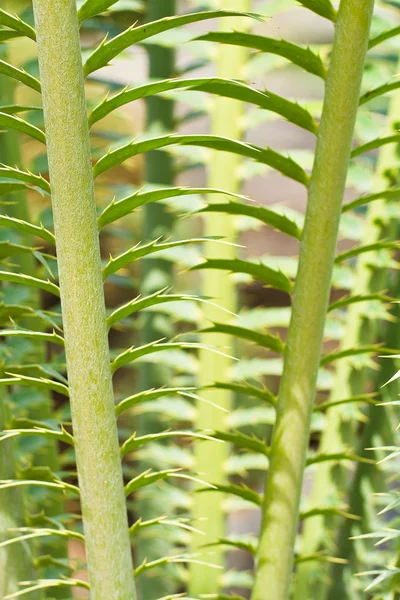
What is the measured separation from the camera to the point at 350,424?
101 cm

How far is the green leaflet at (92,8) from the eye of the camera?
471 mm

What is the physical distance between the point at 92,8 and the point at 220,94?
0.34 ft

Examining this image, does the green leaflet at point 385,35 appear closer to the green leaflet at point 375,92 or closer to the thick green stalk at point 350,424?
the green leaflet at point 375,92

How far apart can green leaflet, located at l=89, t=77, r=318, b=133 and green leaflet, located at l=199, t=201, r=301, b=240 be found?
0.07 meters

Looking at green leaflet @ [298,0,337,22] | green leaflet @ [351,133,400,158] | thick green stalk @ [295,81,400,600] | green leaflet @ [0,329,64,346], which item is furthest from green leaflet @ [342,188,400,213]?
thick green stalk @ [295,81,400,600]

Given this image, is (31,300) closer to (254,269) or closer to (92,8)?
(254,269)

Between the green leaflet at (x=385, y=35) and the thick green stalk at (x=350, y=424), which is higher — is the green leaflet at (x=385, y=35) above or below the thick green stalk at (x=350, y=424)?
above

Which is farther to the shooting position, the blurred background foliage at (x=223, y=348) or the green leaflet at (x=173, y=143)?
the blurred background foliage at (x=223, y=348)

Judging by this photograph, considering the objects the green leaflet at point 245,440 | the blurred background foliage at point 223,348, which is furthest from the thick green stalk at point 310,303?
the blurred background foliage at point 223,348

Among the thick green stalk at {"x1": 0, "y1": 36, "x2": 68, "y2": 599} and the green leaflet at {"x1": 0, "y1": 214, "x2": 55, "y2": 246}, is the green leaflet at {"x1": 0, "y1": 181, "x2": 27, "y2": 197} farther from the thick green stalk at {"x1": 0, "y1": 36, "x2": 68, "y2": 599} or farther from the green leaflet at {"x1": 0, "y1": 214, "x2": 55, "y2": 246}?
the thick green stalk at {"x1": 0, "y1": 36, "x2": 68, "y2": 599}

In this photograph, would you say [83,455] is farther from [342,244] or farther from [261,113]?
[342,244]

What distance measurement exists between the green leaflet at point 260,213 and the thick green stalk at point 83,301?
138 millimetres

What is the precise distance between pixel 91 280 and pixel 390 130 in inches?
22.8

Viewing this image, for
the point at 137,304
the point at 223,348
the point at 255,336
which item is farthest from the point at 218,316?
the point at 137,304
